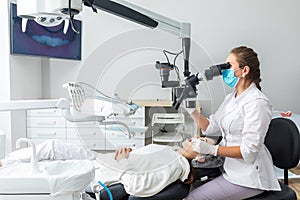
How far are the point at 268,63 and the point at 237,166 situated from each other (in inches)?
89.5

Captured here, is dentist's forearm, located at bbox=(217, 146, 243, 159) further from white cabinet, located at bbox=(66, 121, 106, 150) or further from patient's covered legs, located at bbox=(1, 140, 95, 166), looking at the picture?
patient's covered legs, located at bbox=(1, 140, 95, 166)

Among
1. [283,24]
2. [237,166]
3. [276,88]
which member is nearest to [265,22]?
[283,24]

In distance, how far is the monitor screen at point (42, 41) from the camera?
254 centimetres

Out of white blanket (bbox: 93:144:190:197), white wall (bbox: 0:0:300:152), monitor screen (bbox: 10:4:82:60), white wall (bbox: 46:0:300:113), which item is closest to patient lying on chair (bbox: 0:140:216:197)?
white blanket (bbox: 93:144:190:197)

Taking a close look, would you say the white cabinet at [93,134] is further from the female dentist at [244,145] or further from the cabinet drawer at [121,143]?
the female dentist at [244,145]

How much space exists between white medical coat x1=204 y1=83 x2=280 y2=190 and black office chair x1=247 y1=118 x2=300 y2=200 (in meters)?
0.08

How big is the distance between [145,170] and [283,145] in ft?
2.16

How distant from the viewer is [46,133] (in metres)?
2.78

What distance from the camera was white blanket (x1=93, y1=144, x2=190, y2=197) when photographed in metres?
1.07

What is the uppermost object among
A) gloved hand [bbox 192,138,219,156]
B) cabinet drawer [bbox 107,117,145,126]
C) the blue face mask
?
the blue face mask

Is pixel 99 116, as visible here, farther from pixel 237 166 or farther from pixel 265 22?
pixel 265 22

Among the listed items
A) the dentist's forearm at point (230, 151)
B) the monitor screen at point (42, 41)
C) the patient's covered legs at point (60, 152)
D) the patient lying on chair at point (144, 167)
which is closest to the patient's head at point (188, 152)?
the patient lying on chair at point (144, 167)

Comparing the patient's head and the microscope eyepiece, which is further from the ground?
the microscope eyepiece

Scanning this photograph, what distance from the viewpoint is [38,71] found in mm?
3191
